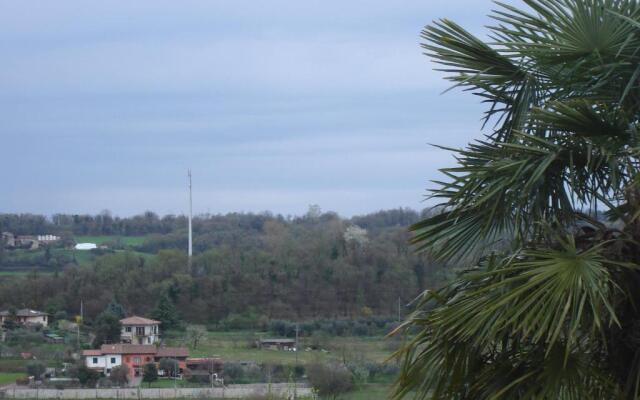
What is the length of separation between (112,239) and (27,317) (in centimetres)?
1389

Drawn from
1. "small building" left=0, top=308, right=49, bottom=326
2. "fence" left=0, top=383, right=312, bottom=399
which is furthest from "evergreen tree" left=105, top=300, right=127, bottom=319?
"fence" left=0, top=383, right=312, bottom=399

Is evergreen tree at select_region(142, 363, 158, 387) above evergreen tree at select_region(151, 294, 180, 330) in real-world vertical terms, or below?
below

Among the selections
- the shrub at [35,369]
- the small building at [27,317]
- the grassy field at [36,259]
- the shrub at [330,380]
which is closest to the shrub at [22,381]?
the shrub at [35,369]

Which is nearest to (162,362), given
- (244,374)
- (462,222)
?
(244,374)

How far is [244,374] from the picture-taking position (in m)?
17.3

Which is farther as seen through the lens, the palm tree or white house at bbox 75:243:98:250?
white house at bbox 75:243:98:250

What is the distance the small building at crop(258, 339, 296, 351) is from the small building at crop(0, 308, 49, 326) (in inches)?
260

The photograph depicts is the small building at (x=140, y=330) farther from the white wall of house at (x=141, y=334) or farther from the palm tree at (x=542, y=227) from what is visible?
the palm tree at (x=542, y=227)

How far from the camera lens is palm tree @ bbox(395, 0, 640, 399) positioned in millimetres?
3568

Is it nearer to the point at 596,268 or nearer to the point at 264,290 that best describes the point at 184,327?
the point at 264,290

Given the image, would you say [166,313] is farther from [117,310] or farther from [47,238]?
[47,238]

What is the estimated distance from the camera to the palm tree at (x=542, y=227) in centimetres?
357

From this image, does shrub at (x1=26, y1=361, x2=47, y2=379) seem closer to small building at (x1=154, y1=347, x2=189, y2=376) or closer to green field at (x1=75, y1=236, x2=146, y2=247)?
small building at (x1=154, y1=347, x2=189, y2=376)

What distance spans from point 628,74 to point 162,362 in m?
15.2
